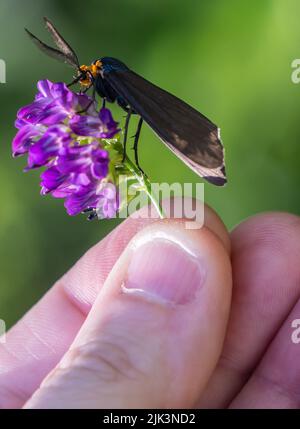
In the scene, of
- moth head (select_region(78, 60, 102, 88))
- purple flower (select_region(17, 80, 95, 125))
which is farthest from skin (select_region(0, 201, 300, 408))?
moth head (select_region(78, 60, 102, 88))

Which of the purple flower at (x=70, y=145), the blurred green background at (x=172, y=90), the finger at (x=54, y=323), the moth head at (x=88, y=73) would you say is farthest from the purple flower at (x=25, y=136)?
the blurred green background at (x=172, y=90)

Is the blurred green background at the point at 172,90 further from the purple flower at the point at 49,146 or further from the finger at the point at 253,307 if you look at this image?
the purple flower at the point at 49,146

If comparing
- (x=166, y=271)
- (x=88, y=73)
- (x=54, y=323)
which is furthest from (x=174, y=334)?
(x=54, y=323)

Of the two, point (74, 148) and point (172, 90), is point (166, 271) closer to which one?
point (74, 148)

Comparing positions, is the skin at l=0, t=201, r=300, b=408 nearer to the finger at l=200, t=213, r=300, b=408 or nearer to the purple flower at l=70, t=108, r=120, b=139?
the finger at l=200, t=213, r=300, b=408

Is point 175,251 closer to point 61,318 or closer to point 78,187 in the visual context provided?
point 78,187

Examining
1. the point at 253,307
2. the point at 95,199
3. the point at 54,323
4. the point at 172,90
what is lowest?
the point at 54,323
